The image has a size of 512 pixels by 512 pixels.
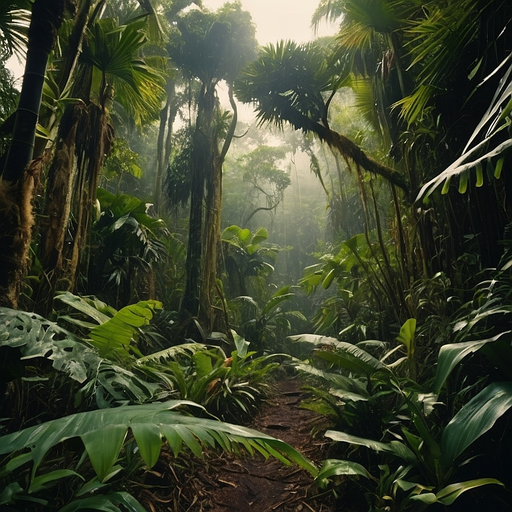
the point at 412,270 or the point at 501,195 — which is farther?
the point at 412,270

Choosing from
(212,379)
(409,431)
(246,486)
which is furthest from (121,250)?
(409,431)

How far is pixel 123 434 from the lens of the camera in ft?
3.05

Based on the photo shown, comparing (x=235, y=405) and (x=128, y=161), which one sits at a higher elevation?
(x=128, y=161)

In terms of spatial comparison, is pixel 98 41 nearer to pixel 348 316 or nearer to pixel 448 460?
pixel 448 460

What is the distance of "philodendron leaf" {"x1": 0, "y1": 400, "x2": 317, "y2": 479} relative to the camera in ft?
2.88

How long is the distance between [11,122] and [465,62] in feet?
14.0

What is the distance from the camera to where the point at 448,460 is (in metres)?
1.40

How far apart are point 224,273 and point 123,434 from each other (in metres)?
7.21

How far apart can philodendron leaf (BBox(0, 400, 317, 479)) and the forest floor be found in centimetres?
119

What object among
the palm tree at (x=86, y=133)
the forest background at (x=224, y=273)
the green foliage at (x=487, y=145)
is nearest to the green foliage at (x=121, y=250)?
the forest background at (x=224, y=273)

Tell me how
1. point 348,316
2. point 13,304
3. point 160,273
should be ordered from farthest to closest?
point 160,273 < point 348,316 < point 13,304

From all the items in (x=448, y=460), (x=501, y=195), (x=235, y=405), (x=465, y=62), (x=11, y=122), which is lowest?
(x=235, y=405)

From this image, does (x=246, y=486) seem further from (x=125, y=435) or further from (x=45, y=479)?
(x=125, y=435)

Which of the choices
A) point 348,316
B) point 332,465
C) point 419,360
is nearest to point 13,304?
point 332,465
